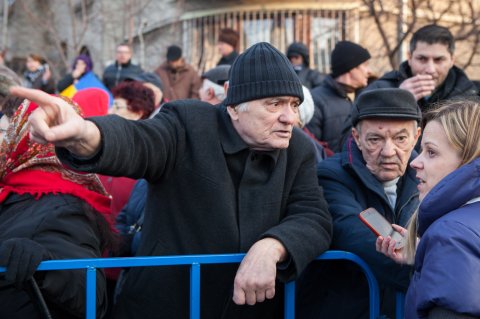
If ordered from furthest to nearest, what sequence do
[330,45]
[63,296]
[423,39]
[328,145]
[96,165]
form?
[330,45] < [328,145] < [423,39] < [63,296] < [96,165]

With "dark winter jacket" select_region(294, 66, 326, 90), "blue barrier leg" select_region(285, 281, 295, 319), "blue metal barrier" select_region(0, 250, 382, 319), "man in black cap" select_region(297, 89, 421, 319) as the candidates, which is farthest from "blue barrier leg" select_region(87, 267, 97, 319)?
"dark winter jacket" select_region(294, 66, 326, 90)

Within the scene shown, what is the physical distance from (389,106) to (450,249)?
4.59 ft

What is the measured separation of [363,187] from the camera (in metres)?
3.31

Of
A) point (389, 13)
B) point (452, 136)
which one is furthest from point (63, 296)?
point (389, 13)

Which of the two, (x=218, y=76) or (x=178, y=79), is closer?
(x=218, y=76)

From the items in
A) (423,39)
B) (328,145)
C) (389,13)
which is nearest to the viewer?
(423,39)

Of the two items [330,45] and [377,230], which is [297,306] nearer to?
[377,230]

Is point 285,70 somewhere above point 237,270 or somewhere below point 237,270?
above

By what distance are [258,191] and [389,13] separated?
4.94m

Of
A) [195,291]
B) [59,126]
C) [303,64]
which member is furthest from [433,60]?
[303,64]

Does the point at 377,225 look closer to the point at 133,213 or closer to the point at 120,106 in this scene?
the point at 133,213

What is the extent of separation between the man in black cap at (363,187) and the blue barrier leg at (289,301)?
321 mm

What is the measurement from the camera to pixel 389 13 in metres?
7.22

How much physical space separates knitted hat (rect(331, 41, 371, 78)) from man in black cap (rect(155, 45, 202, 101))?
11.7 feet
